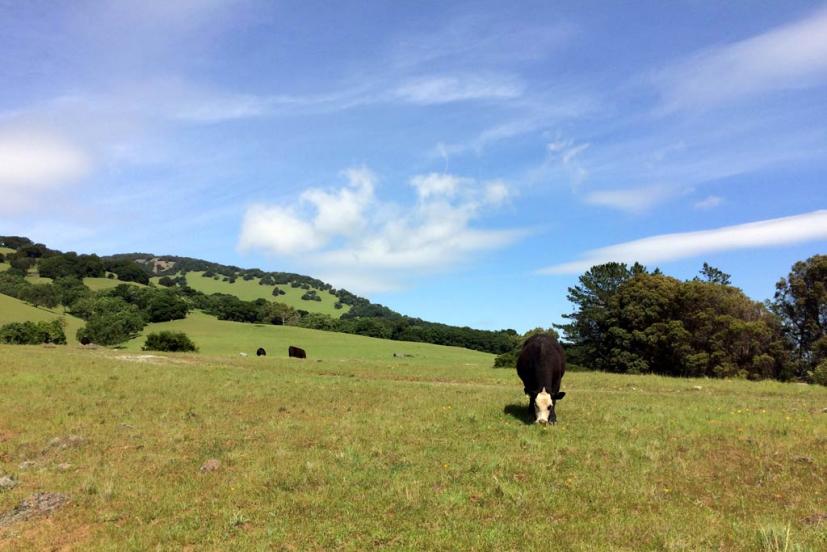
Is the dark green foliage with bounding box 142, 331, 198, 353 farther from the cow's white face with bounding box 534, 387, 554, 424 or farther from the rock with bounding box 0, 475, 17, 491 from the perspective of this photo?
the cow's white face with bounding box 534, 387, 554, 424

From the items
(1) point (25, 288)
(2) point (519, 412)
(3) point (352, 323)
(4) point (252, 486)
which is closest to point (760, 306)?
(2) point (519, 412)

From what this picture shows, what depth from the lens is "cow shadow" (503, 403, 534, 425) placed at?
1767 cm

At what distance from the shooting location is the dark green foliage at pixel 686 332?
177ft

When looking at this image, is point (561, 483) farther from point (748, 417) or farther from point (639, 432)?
point (748, 417)

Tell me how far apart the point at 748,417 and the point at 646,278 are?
159ft

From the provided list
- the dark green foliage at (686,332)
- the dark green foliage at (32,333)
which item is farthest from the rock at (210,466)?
the dark green foliage at (32,333)

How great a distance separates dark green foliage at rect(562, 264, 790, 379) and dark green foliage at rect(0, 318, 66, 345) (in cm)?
8033

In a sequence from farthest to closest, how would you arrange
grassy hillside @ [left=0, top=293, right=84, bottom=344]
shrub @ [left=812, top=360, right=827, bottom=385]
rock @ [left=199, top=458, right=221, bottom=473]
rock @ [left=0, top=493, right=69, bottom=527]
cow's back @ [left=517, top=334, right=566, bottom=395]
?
grassy hillside @ [left=0, top=293, right=84, bottom=344]
shrub @ [left=812, top=360, right=827, bottom=385]
cow's back @ [left=517, top=334, right=566, bottom=395]
rock @ [left=199, top=458, right=221, bottom=473]
rock @ [left=0, top=493, right=69, bottom=527]

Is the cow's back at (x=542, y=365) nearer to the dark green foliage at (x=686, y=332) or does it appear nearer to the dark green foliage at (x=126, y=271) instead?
the dark green foliage at (x=686, y=332)

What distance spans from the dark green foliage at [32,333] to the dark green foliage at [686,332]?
8033 cm

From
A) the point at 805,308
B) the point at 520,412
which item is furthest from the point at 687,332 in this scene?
the point at 520,412

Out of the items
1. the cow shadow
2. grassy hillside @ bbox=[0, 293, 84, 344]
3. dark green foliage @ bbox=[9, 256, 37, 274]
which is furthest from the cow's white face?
dark green foliage @ bbox=[9, 256, 37, 274]

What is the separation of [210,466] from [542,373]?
11.4 m

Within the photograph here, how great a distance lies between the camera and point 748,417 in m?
17.6
